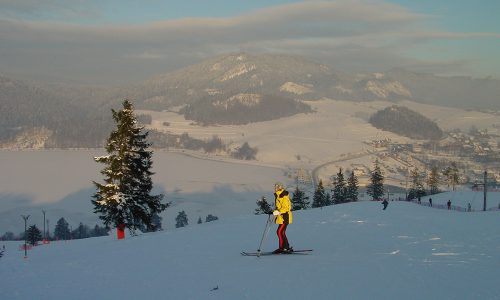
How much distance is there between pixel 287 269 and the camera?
12922 mm

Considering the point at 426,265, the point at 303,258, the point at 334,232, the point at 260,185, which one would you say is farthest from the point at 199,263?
the point at 260,185

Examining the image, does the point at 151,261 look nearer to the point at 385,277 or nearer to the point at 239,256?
the point at 239,256

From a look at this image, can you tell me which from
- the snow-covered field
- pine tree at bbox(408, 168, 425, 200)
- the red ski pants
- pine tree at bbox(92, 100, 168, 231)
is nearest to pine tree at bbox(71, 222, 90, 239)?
the snow-covered field

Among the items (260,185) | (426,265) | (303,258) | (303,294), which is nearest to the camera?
(303,294)

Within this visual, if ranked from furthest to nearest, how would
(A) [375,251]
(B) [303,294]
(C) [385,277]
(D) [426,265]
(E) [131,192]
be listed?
1. (E) [131,192]
2. (A) [375,251]
3. (D) [426,265]
4. (C) [385,277]
5. (B) [303,294]

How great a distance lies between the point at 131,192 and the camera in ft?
103

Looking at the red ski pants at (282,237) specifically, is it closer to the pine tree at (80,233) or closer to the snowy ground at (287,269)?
the snowy ground at (287,269)

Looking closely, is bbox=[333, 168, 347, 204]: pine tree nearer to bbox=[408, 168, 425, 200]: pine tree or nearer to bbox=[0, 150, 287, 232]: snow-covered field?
bbox=[408, 168, 425, 200]: pine tree

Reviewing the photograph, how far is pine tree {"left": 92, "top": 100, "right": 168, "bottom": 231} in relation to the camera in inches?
1208

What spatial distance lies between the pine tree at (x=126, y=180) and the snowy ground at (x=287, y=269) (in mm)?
9408

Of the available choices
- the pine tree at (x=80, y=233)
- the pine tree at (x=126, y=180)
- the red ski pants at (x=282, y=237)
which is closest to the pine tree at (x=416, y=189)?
the pine tree at (x=126, y=180)

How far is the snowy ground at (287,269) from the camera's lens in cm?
1074

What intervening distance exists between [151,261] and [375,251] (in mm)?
7103

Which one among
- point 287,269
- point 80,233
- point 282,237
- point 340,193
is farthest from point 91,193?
point 287,269
